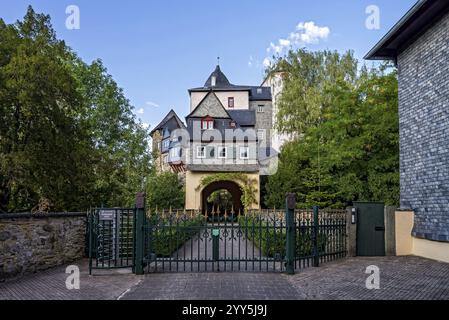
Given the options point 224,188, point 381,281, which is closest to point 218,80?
point 224,188

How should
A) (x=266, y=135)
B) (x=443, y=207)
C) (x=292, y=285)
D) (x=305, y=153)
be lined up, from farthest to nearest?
1. (x=266, y=135)
2. (x=305, y=153)
3. (x=443, y=207)
4. (x=292, y=285)

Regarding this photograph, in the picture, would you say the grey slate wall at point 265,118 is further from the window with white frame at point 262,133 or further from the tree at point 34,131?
the tree at point 34,131

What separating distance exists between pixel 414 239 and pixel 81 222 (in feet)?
32.9

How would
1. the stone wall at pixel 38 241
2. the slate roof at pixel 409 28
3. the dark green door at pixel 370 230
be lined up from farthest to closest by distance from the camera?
1. the dark green door at pixel 370 230
2. the slate roof at pixel 409 28
3. the stone wall at pixel 38 241

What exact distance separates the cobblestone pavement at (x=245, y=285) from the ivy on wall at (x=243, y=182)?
2100 cm

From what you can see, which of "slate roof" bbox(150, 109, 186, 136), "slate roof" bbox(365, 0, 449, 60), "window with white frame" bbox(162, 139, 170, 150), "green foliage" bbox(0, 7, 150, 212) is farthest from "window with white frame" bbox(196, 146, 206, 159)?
"slate roof" bbox(365, 0, 449, 60)

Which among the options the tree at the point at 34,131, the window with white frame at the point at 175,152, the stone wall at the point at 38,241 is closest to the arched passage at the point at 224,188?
the window with white frame at the point at 175,152

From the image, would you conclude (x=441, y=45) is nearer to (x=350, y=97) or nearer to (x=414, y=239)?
(x=414, y=239)

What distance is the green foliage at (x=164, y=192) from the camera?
3006 centimetres

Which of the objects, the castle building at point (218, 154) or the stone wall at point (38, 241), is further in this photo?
the castle building at point (218, 154)

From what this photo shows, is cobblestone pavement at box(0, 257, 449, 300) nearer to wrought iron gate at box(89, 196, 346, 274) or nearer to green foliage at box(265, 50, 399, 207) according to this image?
wrought iron gate at box(89, 196, 346, 274)

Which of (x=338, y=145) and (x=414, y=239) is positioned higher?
(x=338, y=145)
